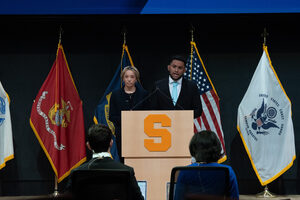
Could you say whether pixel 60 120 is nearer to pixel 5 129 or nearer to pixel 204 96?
pixel 5 129

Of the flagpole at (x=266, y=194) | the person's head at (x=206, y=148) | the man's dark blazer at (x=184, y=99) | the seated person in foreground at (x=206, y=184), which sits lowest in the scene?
the flagpole at (x=266, y=194)

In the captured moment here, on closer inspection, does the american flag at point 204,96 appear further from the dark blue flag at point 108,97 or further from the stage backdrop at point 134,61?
the dark blue flag at point 108,97

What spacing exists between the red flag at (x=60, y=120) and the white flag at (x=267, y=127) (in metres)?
2.18

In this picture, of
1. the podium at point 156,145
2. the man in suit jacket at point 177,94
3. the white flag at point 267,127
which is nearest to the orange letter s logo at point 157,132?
the podium at point 156,145

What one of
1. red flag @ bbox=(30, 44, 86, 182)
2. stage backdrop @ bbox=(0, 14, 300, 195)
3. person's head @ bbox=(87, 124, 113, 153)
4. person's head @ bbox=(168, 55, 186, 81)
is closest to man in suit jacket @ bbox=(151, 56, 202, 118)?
person's head @ bbox=(168, 55, 186, 81)

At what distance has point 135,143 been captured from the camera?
4.04 metres

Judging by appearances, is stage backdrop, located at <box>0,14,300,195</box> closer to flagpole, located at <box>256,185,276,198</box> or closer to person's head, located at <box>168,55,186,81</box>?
flagpole, located at <box>256,185,276,198</box>

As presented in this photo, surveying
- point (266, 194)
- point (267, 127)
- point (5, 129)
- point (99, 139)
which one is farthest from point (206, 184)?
point (5, 129)

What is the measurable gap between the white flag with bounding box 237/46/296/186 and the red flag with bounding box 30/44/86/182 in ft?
7.16

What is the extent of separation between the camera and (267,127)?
6.20 meters

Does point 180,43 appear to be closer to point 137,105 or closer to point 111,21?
point 111,21

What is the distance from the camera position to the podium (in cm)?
402

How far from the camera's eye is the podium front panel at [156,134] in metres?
4.03

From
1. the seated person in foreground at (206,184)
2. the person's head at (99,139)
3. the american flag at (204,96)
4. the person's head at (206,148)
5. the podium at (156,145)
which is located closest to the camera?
the seated person in foreground at (206,184)
